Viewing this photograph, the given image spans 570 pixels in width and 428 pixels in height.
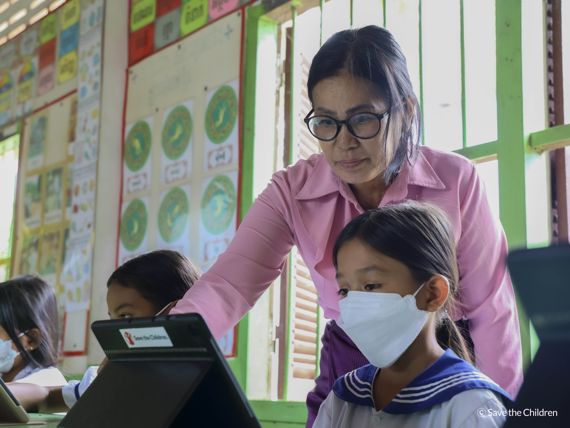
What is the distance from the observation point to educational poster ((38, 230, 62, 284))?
422cm

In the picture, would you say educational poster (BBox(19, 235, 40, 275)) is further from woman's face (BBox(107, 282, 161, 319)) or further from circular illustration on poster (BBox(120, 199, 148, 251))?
woman's face (BBox(107, 282, 161, 319))

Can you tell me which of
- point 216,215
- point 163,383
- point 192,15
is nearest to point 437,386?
point 163,383

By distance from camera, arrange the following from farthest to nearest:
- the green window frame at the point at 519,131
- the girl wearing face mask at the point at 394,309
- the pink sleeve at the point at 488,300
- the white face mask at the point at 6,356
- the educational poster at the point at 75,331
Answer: the educational poster at the point at 75,331, the white face mask at the point at 6,356, the green window frame at the point at 519,131, the pink sleeve at the point at 488,300, the girl wearing face mask at the point at 394,309

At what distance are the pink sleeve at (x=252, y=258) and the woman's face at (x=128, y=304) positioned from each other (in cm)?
34

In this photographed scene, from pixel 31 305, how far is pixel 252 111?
3.70 feet

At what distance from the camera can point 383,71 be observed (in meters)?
1.40

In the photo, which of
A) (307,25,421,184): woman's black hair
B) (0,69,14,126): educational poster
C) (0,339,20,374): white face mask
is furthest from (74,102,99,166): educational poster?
(307,25,421,184): woman's black hair

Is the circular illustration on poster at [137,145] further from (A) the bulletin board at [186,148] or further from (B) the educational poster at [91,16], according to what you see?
(B) the educational poster at [91,16]

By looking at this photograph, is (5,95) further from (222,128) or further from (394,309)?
(394,309)

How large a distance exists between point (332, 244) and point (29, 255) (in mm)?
3427

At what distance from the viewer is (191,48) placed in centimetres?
349

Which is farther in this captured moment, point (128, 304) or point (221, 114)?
point (221, 114)

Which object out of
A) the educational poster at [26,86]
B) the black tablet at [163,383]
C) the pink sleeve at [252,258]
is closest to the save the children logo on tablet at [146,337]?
the black tablet at [163,383]

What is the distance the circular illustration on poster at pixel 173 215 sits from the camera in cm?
339
